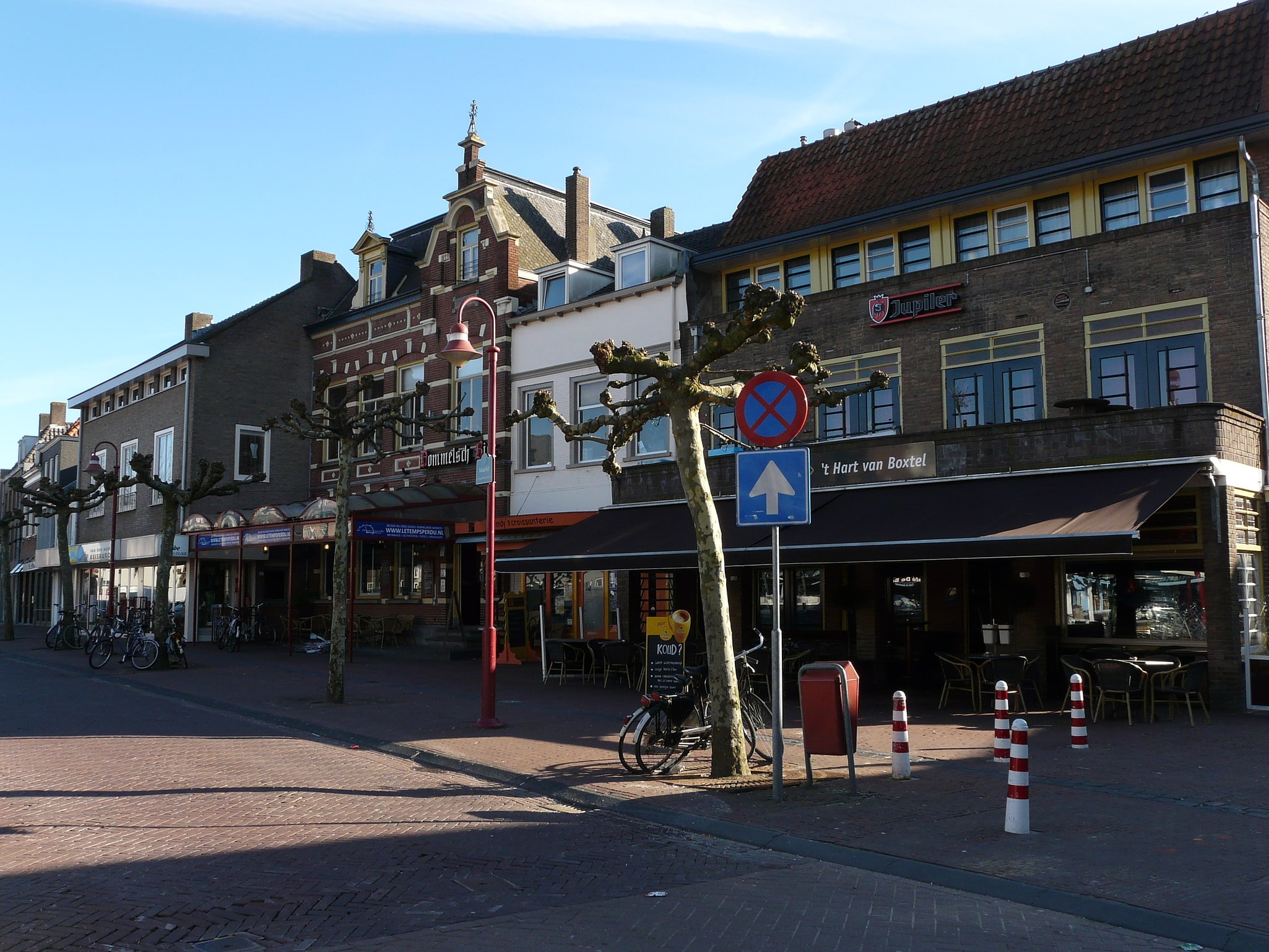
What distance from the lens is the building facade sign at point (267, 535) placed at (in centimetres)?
2566

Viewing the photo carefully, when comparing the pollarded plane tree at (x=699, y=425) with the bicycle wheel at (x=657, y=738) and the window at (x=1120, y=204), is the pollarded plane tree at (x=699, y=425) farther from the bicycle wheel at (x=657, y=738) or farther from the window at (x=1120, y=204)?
the window at (x=1120, y=204)

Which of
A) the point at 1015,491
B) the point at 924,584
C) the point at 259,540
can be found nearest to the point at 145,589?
the point at 259,540

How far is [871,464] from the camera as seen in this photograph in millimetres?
17438

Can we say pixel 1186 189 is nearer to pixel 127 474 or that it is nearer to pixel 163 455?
pixel 163 455

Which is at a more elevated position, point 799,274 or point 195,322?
point 195,322

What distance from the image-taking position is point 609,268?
26.8 meters

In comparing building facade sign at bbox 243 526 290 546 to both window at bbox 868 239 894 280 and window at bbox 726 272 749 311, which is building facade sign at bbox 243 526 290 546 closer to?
window at bbox 726 272 749 311

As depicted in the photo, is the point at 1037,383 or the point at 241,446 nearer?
→ the point at 1037,383

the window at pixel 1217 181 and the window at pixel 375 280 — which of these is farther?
the window at pixel 375 280

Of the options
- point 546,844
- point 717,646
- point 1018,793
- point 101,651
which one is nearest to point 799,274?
point 717,646

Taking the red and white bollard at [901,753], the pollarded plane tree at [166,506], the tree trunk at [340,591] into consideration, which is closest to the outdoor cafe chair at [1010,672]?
the red and white bollard at [901,753]

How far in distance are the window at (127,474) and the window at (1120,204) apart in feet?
105

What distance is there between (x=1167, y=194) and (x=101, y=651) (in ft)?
73.4

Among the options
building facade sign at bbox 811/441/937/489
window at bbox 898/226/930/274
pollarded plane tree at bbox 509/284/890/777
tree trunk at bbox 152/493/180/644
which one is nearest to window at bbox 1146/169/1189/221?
window at bbox 898/226/930/274
